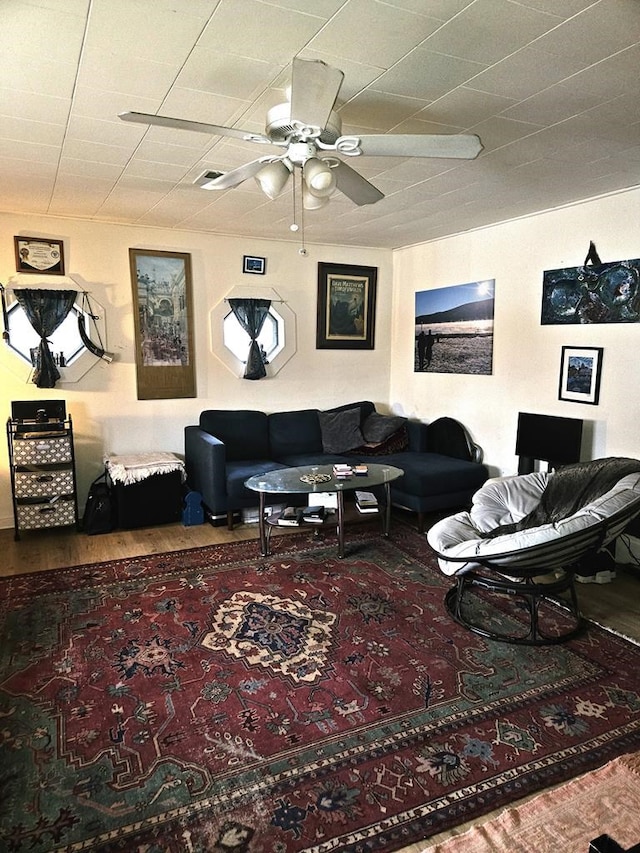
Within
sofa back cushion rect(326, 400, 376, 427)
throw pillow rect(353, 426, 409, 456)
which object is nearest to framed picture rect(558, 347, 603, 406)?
throw pillow rect(353, 426, 409, 456)

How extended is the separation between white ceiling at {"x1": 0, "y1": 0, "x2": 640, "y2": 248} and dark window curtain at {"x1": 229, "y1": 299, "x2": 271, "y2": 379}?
5.00ft

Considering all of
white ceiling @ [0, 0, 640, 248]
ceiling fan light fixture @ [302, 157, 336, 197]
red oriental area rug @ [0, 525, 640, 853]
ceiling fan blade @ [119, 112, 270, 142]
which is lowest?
red oriental area rug @ [0, 525, 640, 853]

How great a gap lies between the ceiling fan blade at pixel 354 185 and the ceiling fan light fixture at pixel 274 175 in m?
0.25

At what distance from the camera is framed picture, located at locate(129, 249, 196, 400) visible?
4.84m

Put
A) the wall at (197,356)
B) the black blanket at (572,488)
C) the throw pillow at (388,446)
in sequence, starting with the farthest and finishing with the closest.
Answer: the throw pillow at (388,446) → the wall at (197,356) → the black blanket at (572,488)

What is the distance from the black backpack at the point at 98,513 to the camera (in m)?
4.41

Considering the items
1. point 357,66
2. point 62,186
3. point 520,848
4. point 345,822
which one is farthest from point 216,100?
point 520,848

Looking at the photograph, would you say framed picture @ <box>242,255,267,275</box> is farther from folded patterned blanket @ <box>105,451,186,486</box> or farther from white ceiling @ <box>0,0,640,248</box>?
folded patterned blanket @ <box>105,451,186,486</box>

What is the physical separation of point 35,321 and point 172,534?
204 cm

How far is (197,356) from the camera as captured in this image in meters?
5.14

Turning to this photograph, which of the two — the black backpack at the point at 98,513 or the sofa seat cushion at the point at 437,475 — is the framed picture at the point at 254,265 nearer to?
the sofa seat cushion at the point at 437,475

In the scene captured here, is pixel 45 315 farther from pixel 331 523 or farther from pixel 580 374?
pixel 580 374

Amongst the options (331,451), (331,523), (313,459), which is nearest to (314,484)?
(331,523)

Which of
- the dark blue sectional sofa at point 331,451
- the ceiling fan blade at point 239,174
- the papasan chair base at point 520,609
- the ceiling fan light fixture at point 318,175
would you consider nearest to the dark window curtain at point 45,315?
the dark blue sectional sofa at point 331,451
